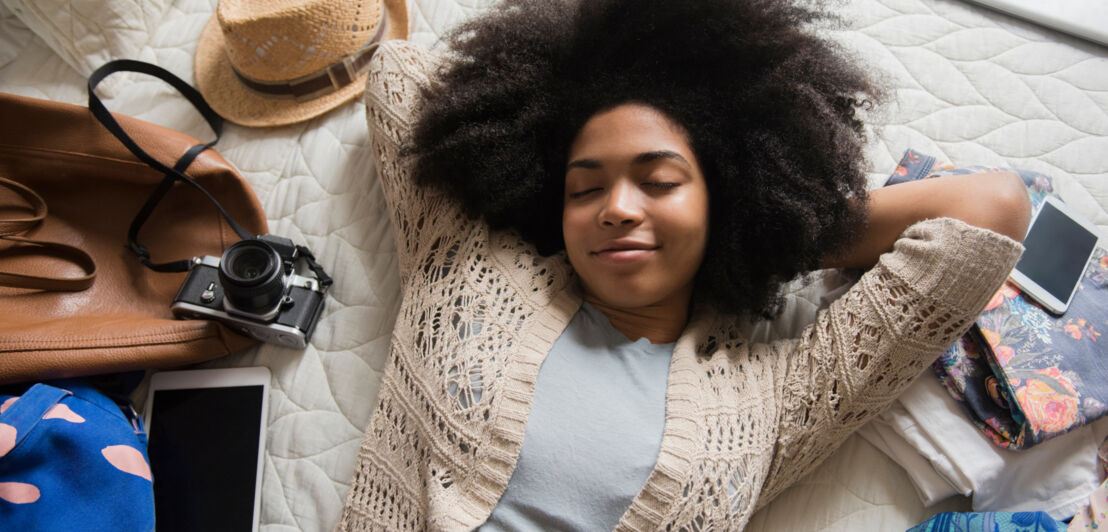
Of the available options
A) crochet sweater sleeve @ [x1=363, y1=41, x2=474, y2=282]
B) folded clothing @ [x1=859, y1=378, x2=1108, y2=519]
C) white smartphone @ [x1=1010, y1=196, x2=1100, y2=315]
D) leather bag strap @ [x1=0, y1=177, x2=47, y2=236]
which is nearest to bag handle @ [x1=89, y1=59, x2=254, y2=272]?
leather bag strap @ [x1=0, y1=177, x2=47, y2=236]

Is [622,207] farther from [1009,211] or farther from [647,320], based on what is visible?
[1009,211]

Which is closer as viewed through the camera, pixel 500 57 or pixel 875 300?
pixel 875 300

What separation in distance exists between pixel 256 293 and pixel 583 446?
1.94 feet

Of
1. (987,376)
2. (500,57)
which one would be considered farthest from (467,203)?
(987,376)

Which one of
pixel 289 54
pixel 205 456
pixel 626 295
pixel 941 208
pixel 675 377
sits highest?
pixel 289 54

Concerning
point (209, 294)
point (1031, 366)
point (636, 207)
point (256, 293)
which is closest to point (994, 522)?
point (1031, 366)

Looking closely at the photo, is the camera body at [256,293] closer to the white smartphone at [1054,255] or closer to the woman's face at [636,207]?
the woman's face at [636,207]

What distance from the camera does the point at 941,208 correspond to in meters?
1.02

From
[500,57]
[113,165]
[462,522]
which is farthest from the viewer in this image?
[113,165]

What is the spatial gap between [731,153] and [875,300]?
0.31 meters

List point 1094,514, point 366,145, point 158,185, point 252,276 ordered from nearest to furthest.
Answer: point 1094,514 → point 252,276 → point 158,185 → point 366,145

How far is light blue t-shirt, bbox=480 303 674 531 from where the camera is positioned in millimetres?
937

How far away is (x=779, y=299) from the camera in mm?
1111

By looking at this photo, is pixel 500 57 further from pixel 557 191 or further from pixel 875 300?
pixel 875 300
